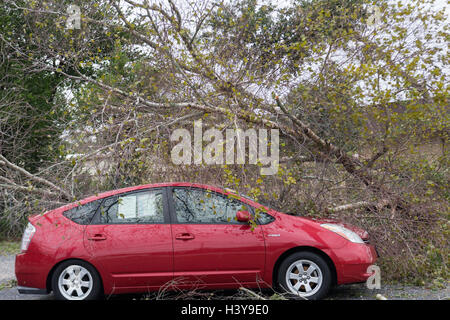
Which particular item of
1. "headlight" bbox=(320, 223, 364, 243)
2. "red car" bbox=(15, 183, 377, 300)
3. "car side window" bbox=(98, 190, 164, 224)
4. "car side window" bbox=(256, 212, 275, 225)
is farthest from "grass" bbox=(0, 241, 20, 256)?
"headlight" bbox=(320, 223, 364, 243)

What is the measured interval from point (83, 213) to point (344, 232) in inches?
132

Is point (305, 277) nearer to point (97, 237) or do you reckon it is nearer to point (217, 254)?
point (217, 254)

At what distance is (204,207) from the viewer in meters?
5.82

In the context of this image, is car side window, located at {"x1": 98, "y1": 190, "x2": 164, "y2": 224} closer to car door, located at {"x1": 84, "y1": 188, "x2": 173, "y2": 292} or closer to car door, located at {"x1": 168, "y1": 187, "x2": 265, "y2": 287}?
car door, located at {"x1": 84, "y1": 188, "x2": 173, "y2": 292}

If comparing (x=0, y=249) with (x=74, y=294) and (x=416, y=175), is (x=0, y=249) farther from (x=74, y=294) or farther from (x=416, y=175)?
(x=416, y=175)

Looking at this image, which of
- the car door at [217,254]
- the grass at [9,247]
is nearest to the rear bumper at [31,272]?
the car door at [217,254]

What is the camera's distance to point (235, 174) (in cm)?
598

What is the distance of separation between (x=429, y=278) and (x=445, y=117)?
8.74 feet

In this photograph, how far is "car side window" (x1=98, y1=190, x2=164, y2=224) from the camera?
5.78m

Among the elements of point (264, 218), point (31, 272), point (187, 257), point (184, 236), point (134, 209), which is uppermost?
point (134, 209)

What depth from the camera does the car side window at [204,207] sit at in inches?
227

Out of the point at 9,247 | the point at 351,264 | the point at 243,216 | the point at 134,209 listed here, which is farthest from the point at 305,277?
the point at 9,247

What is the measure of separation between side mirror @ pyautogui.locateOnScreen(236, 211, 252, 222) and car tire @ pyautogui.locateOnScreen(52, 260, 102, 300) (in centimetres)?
189
